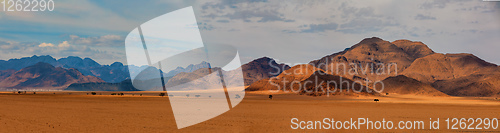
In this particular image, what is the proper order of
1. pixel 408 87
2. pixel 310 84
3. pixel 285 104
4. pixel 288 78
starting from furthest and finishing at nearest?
1. pixel 288 78
2. pixel 408 87
3. pixel 310 84
4. pixel 285 104

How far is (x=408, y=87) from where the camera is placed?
129 meters

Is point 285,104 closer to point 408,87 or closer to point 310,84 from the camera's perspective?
point 310,84

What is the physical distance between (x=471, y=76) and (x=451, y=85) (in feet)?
35.3

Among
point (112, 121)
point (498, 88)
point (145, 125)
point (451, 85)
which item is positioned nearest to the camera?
point (145, 125)

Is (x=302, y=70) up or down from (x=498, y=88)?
up

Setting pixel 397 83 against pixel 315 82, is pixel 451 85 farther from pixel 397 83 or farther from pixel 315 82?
pixel 315 82

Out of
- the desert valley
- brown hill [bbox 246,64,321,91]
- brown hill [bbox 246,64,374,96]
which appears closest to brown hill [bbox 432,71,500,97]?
the desert valley

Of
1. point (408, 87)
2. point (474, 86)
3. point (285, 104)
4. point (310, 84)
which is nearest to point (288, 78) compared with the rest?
point (310, 84)

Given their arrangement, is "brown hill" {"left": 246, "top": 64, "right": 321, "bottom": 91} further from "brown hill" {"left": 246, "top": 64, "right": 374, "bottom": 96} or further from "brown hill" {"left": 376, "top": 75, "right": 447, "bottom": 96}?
"brown hill" {"left": 376, "top": 75, "right": 447, "bottom": 96}

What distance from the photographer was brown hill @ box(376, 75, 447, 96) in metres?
122

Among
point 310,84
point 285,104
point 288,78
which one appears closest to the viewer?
point 285,104

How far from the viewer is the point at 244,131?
906 inches

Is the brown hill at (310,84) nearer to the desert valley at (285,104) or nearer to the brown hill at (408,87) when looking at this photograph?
the desert valley at (285,104)

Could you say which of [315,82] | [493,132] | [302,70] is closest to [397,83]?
[302,70]
